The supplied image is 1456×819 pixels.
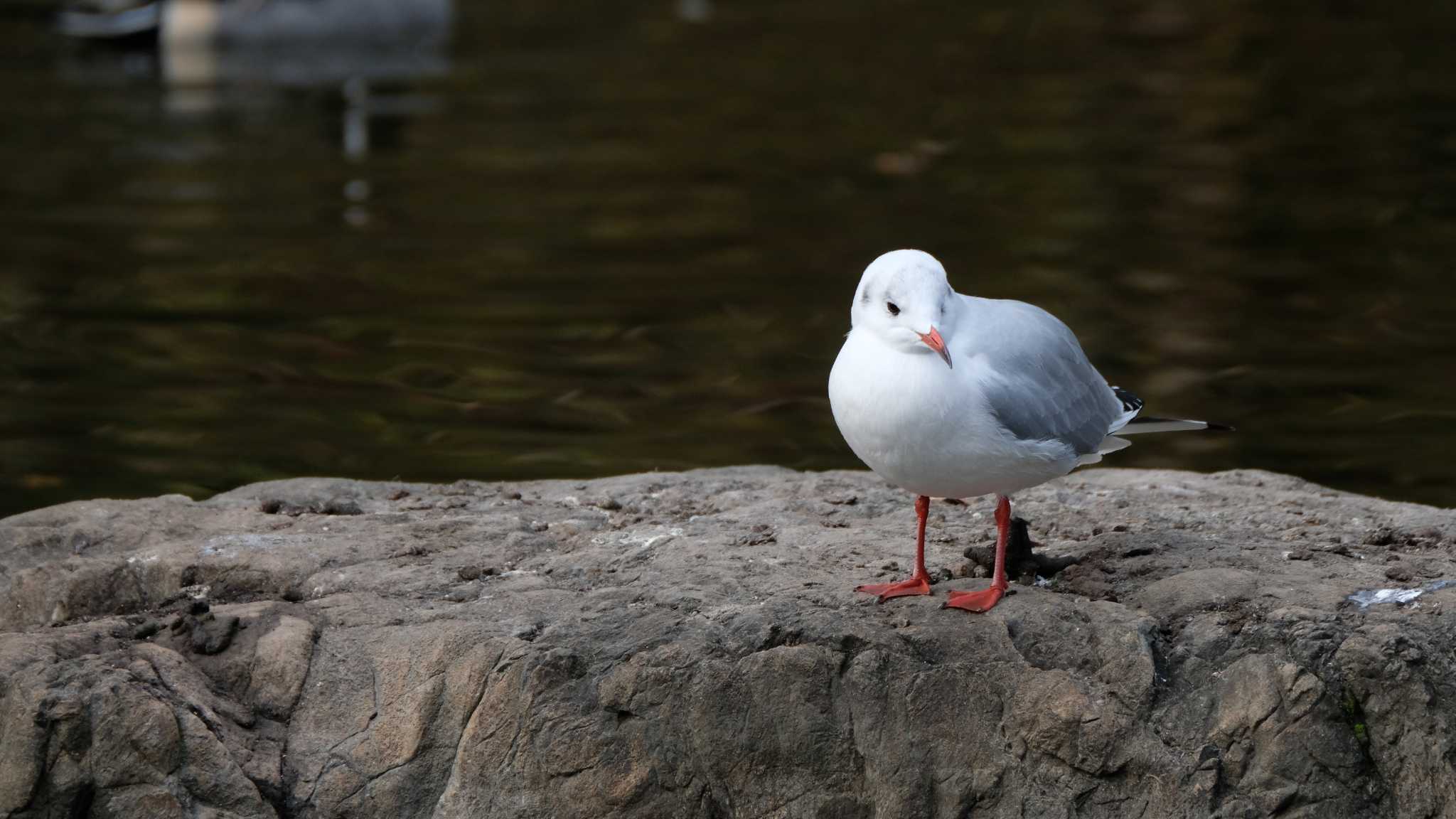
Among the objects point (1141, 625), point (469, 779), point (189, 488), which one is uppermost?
point (1141, 625)

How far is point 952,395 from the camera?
386 centimetres

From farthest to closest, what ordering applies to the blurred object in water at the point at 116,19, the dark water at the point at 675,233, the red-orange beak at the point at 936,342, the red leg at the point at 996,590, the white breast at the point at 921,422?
the blurred object in water at the point at 116,19 < the dark water at the point at 675,233 < the red leg at the point at 996,590 < the white breast at the point at 921,422 < the red-orange beak at the point at 936,342

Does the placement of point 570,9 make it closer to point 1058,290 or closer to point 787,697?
point 1058,290

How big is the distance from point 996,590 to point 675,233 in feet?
21.1

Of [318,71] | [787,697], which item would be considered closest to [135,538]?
[787,697]

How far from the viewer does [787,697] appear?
13.1 feet

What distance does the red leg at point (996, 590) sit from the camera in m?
4.12

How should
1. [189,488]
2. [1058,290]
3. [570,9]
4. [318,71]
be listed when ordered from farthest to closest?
[570,9], [318,71], [1058,290], [189,488]

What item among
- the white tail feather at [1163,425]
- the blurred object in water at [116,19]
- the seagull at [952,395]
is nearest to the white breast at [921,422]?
the seagull at [952,395]

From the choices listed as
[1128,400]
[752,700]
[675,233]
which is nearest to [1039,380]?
[1128,400]

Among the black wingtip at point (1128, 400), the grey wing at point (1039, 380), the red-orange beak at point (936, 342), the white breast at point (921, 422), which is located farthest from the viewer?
the black wingtip at point (1128, 400)

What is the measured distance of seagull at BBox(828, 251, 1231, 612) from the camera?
3.84 m

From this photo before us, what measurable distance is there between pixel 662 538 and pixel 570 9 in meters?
12.7

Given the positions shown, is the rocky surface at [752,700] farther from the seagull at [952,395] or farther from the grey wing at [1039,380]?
the grey wing at [1039,380]
